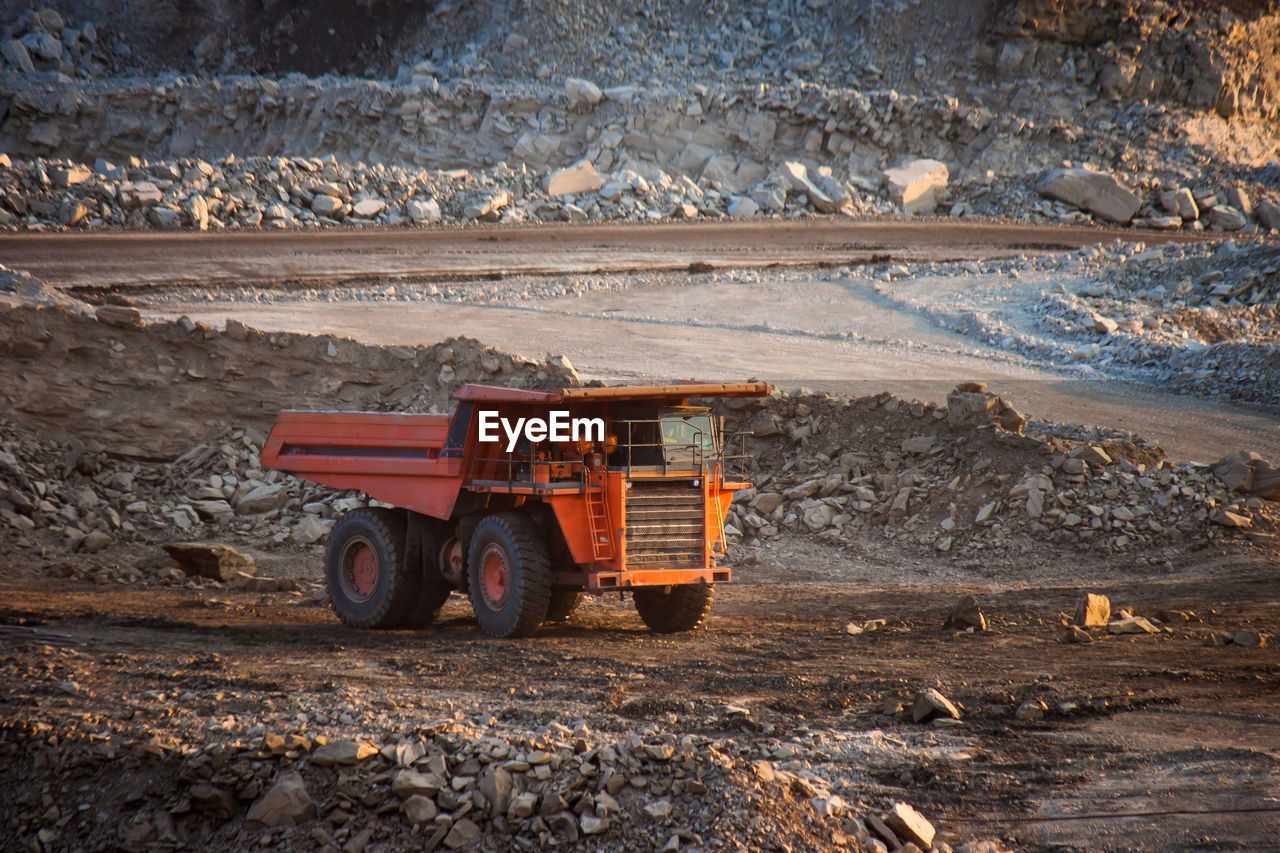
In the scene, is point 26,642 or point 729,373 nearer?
point 26,642

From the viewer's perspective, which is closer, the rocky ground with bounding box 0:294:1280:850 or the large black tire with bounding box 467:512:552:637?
the rocky ground with bounding box 0:294:1280:850

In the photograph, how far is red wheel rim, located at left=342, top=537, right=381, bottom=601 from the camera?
1062 cm

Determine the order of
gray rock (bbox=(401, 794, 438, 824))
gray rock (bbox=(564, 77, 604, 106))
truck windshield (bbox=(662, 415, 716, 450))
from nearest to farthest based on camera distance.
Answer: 1. gray rock (bbox=(401, 794, 438, 824))
2. truck windshield (bbox=(662, 415, 716, 450))
3. gray rock (bbox=(564, 77, 604, 106))

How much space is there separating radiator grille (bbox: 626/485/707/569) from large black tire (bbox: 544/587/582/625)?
0.79m

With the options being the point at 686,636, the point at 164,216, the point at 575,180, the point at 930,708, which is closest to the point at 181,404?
the point at 686,636

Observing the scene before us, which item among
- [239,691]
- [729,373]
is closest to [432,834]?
[239,691]

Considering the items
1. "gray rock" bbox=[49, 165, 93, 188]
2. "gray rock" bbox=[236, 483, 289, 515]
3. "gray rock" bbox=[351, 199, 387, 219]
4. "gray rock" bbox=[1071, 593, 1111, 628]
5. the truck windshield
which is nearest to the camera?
the truck windshield

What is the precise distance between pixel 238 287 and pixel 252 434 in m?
7.10

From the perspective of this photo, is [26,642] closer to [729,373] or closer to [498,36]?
[729,373]

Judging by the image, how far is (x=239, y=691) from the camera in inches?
296

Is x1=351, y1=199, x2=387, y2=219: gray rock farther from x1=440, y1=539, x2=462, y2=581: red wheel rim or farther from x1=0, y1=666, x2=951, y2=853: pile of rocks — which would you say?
x1=0, y1=666, x2=951, y2=853: pile of rocks

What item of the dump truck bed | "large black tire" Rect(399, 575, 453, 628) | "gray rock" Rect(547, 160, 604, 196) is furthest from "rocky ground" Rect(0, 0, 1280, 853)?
the dump truck bed

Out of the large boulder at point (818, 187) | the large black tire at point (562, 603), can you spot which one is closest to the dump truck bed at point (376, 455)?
the large black tire at point (562, 603)

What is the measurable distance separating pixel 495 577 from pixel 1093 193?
28.8 metres
